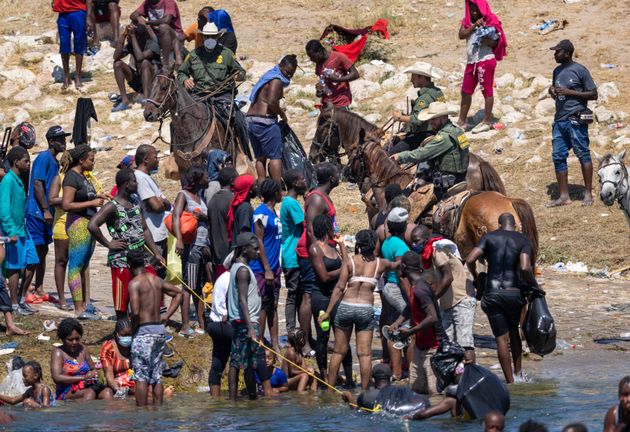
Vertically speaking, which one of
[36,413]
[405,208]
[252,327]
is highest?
[405,208]

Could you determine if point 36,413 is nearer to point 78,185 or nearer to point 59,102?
point 78,185

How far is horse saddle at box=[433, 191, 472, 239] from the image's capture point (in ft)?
47.8

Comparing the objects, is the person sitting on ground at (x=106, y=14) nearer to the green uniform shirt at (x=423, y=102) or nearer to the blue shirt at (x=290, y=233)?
the green uniform shirt at (x=423, y=102)

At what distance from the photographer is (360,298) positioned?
1208cm

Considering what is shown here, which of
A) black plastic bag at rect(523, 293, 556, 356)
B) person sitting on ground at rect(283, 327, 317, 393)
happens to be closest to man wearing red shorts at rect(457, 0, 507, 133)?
black plastic bag at rect(523, 293, 556, 356)

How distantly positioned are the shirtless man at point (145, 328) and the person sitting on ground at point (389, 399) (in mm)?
1752

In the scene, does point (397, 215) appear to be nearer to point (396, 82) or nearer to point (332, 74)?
point (332, 74)

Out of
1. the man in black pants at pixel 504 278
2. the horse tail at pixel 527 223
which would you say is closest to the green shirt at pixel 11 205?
the man in black pants at pixel 504 278

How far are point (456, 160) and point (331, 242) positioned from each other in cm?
278

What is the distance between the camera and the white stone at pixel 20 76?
25500 mm

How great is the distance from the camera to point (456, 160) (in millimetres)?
14914

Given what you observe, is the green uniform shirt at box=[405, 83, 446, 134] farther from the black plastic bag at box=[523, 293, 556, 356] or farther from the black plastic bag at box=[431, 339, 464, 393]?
the black plastic bag at box=[431, 339, 464, 393]

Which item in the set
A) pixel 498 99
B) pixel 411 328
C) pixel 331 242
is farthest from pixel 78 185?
pixel 498 99

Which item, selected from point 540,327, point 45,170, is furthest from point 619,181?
point 45,170
